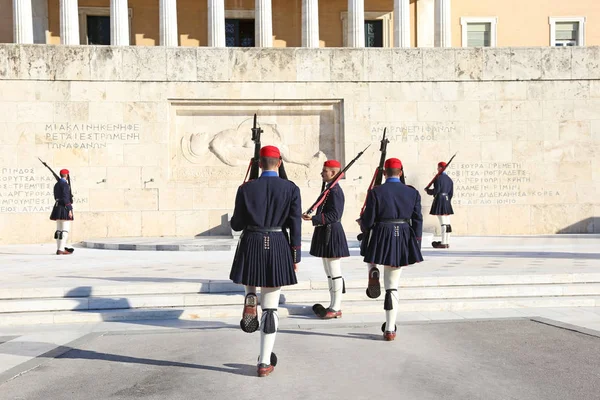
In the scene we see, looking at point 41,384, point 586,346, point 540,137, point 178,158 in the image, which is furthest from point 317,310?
point 540,137

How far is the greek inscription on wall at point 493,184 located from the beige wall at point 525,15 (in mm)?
15008

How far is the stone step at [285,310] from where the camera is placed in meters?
9.60

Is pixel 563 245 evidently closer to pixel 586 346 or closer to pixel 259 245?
pixel 586 346

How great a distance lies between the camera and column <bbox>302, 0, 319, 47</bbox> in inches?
1080

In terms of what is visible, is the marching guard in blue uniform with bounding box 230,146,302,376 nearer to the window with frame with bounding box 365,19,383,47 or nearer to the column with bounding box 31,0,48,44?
the column with bounding box 31,0,48,44

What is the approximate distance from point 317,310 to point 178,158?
13.6 meters

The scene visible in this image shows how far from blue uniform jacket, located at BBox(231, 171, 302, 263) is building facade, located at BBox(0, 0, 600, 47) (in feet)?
69.3

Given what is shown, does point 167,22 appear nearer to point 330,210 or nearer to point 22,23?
point 22,23

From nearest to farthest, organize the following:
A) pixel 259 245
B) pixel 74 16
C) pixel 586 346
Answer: pixel 259 245 < pixel 586 346 < pixel 74 16

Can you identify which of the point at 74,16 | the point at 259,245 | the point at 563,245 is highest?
the point at 74,16

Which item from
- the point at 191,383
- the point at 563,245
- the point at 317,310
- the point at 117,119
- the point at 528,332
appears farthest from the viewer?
the point at 117,119

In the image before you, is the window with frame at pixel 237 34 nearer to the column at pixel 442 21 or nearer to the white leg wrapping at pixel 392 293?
the column at pixel 442 21

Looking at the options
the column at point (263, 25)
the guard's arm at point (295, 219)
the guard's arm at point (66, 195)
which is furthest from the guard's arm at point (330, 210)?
the column at point (263, 25)

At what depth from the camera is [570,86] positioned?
23.2m
